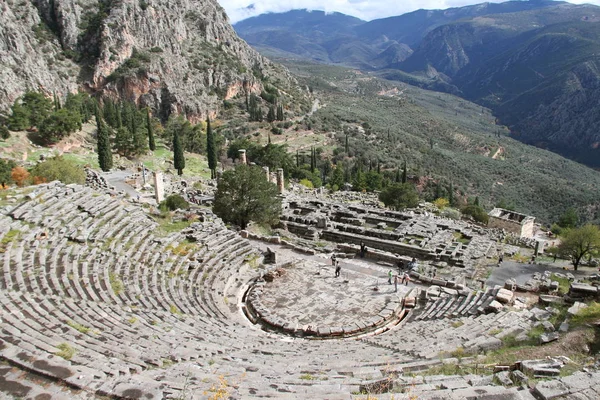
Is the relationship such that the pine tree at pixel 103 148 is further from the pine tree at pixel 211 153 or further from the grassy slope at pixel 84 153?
the pine tree at pixel 211 153

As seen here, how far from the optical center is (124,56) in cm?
9838

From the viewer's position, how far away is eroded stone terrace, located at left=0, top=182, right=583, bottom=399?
966 cm

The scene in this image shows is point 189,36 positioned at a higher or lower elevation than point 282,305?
higher

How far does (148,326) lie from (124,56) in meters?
98.1

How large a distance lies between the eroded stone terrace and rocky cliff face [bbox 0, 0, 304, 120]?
68.1m

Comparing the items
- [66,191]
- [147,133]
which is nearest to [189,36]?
[147,133]

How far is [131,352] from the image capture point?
38.7 ft

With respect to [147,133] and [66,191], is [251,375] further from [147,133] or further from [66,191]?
[147,133]

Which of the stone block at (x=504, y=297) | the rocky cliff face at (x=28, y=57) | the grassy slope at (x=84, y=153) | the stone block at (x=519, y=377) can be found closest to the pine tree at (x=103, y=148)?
the grassy slope at (x=84, y=153)

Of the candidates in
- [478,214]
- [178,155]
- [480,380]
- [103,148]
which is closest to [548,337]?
[480,380]

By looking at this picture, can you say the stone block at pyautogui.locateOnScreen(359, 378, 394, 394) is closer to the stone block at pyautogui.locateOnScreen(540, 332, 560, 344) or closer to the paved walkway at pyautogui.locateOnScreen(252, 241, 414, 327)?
the stone block at pyautogui.locateOnScreen(540, 332, 560, 344)

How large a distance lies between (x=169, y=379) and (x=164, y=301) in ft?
27.1

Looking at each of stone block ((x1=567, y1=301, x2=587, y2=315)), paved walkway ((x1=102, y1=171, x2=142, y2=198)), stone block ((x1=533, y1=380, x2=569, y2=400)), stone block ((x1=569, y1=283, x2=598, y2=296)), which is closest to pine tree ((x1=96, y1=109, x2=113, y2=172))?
paved walkway ((x1=102, y1=171, x2=142, y2=198))

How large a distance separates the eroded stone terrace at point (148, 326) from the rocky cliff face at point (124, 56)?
6813 cm
